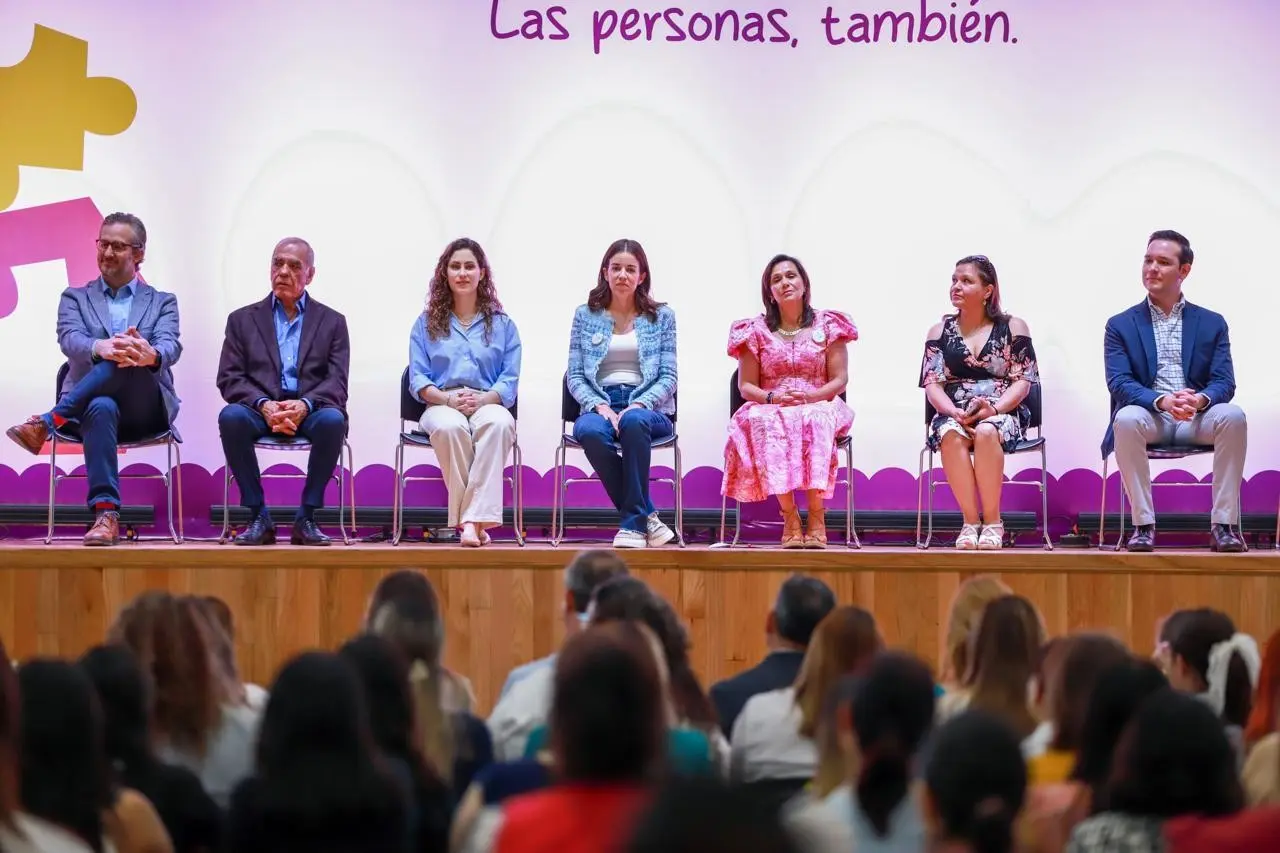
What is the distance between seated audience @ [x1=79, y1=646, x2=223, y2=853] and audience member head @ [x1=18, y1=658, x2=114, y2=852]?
200 mm

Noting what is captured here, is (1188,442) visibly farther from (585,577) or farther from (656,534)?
(585,577)

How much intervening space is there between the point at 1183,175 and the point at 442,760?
207 inches

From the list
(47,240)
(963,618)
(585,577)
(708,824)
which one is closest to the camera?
(708,824)

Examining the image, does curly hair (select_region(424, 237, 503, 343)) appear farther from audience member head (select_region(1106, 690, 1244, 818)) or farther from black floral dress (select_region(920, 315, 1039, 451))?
audience member head (select_region(1106, 690, 1244, 818))

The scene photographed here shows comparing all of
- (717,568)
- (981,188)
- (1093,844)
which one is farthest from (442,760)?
(981,188)

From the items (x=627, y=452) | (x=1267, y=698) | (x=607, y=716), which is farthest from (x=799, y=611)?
(x=627, y=452)

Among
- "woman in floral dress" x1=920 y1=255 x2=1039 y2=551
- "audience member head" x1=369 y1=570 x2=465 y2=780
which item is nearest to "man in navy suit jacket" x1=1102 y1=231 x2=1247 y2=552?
"woman in floral dress" x1=920 y1=255 x2=1039 y2=551

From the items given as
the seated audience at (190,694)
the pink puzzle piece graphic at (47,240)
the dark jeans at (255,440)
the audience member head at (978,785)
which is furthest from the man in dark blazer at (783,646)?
the pink puzzle piece graphic at (47,240)

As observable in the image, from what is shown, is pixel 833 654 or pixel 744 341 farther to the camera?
pixel 744 341

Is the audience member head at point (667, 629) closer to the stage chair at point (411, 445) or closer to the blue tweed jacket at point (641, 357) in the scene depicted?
the stage chair at point (411, 445)

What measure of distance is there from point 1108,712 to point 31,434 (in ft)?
14.5

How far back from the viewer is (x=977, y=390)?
19.7 ft

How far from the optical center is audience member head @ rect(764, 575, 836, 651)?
3.54 meters

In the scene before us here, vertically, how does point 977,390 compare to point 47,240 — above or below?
below
